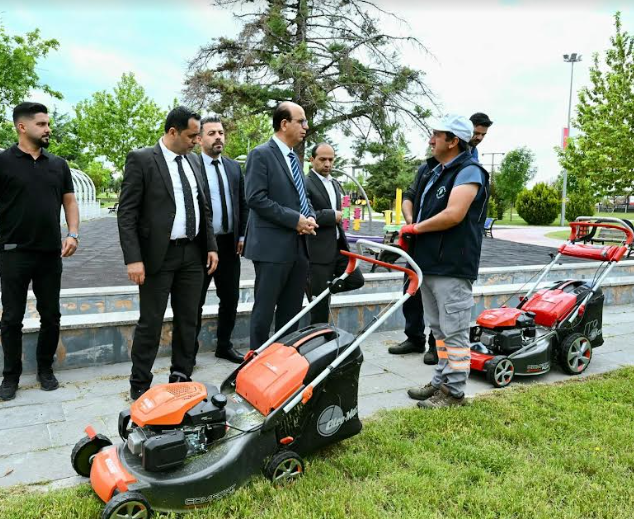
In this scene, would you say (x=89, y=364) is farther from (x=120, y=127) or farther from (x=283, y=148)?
(x=120, y=127)

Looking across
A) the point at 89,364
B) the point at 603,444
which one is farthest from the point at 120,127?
the point at 603,444

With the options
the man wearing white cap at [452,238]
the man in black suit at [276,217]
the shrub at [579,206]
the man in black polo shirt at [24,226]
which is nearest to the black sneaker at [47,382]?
the man in black polo shirt at [24,226]

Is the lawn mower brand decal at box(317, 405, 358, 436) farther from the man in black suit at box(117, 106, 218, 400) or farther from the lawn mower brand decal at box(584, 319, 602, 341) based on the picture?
the lawn mower brand decal at box(584, 319, 602, 341)

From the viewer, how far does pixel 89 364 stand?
4441 millimetres

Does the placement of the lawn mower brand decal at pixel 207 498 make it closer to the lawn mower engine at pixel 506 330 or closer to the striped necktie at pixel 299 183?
the striped necktie at pixel 299 183

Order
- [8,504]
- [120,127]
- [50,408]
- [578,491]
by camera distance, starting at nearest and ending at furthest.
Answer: [8,504] < [578,491] < [50,408] < [120,127]

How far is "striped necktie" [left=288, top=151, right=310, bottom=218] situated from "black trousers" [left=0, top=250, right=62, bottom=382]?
1.81 m

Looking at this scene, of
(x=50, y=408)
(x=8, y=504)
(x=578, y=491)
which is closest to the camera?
(x=8, y=504)

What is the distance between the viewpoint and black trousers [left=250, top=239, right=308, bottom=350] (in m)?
3.80

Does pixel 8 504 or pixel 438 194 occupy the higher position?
pixel 438 194

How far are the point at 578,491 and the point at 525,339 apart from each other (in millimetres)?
1871

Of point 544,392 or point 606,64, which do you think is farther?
point 606,64

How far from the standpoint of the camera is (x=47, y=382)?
3920 millimetres

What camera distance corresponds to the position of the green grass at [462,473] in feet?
8.21
